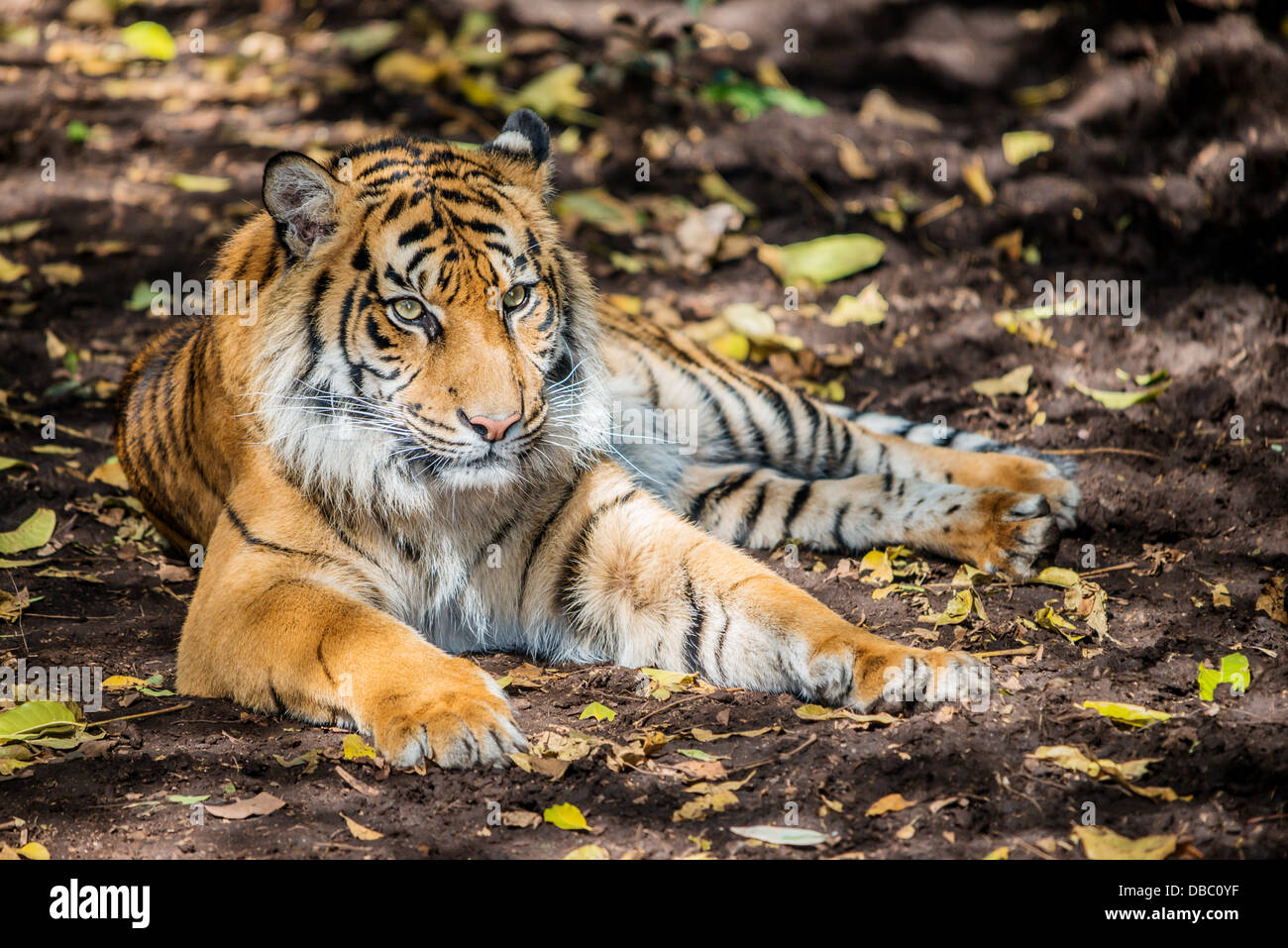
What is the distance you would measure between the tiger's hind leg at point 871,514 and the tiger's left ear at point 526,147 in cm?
121

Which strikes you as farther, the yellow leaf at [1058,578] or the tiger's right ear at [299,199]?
the yellow leaf at [1058,578]

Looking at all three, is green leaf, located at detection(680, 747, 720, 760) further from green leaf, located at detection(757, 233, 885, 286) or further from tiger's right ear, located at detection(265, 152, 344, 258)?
green leaf, located at detection(757, 233, 885, 286)

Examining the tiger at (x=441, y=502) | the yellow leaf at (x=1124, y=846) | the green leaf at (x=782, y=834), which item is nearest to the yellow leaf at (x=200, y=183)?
the tiger at (x=441, y=502)

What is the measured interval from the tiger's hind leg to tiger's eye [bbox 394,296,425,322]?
54.4 inches

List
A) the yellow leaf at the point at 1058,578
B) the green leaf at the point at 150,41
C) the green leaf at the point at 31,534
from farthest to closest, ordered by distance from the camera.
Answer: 1. the green leaf at the point at 150,41
2. the green leaf at the point at 31,534
3. the yellow leaf at the point at 1058,578

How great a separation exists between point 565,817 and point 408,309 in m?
1.34

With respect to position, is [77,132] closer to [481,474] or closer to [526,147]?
[526,147]

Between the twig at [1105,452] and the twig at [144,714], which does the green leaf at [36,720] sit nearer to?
the twig at [144,714]

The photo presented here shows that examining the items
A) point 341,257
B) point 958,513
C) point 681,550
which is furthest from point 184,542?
point 958,513

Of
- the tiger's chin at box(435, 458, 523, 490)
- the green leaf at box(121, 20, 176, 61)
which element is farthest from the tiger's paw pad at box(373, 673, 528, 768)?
the green leaf at box(121, 20, 176, 61)

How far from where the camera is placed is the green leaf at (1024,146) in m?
6.59

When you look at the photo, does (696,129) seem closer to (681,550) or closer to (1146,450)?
(1146,450)

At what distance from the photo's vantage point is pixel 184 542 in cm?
399

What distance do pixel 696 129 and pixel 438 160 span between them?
4.21 m
